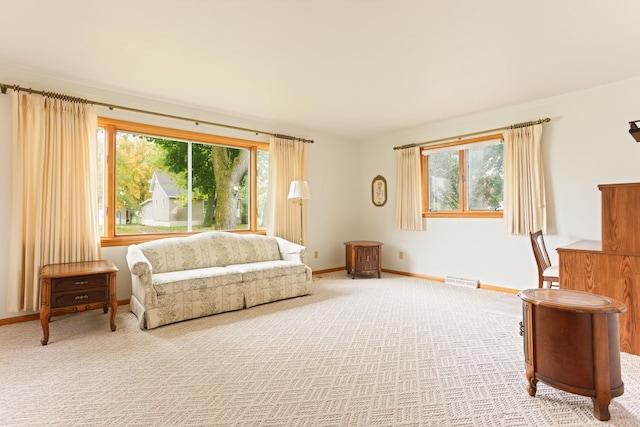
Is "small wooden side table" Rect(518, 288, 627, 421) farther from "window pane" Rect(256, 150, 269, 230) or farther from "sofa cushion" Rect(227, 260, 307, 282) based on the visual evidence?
"window pane" Rect(256, 150, 269, 230)

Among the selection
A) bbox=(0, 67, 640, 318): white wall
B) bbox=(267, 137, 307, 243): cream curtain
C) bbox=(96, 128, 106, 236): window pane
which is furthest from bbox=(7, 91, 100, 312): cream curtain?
bbox=(267, 137, 307, 243): cream curtain

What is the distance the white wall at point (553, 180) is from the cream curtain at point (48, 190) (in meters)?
4.72

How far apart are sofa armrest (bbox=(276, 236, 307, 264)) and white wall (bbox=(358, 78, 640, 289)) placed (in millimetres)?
2204

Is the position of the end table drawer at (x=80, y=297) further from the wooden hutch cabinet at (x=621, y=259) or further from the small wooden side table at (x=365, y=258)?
the wooden hutch cabinet at (x=621, y=259)

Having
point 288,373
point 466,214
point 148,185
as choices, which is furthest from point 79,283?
point 466,214

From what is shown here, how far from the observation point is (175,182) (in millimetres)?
4688

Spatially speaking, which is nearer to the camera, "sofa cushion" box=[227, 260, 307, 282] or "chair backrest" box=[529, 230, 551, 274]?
"chair backrest" box=[529, 230, 551, 274]

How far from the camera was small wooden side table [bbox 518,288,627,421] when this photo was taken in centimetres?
181

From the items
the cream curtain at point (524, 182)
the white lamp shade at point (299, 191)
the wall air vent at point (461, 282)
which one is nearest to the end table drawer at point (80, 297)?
the white lamp shade at point (299, 191)

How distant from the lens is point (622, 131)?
3777 mm

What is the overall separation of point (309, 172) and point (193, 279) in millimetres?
3090

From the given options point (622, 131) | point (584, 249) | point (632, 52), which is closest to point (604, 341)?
point (584, 249)

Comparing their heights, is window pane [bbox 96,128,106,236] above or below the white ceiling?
below

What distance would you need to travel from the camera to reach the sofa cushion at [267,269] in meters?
4.00
